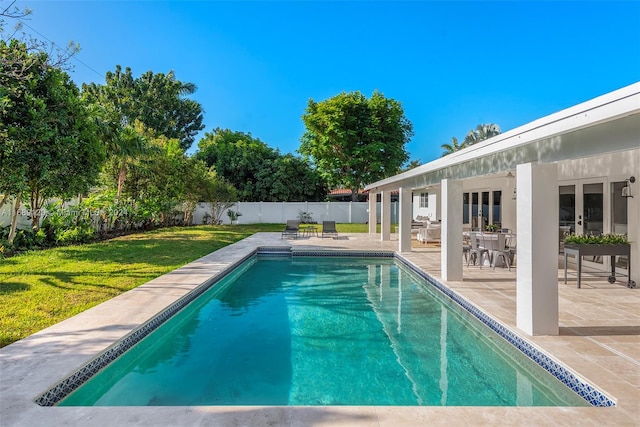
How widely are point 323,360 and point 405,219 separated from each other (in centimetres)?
889

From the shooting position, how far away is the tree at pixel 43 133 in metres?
7.90

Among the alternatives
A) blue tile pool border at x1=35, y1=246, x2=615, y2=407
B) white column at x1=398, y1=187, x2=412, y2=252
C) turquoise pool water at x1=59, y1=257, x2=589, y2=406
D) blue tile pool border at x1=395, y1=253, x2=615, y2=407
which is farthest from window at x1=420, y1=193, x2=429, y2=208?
blue tile pool border at x1=395, y1=253, x2=615, y2=407

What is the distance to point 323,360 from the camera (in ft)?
16.2

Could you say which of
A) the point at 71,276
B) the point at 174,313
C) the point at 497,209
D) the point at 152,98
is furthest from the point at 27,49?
the point at 152,98

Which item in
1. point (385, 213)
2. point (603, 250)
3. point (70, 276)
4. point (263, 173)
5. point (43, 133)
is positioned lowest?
point (70, 276)

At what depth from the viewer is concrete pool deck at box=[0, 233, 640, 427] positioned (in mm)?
Result: 2951

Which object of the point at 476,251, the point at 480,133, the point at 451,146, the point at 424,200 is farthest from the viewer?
the point at 451,146

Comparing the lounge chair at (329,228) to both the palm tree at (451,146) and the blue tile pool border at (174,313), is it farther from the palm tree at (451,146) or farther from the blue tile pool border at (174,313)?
the palm tree at (451,146)

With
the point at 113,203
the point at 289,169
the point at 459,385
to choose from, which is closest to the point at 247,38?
the point at 113,203

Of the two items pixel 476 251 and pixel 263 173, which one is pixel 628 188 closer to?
pixel 476 251

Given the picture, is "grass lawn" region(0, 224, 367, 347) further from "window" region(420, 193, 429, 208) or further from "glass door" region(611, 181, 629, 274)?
"window" region(420, 193, 429, 208)

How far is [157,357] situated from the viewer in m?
Answer: 4.97

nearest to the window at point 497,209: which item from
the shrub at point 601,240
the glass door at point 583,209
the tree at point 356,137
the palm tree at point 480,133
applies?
the glass door at point 583,209

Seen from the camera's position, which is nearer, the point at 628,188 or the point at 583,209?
the point at 628,188
